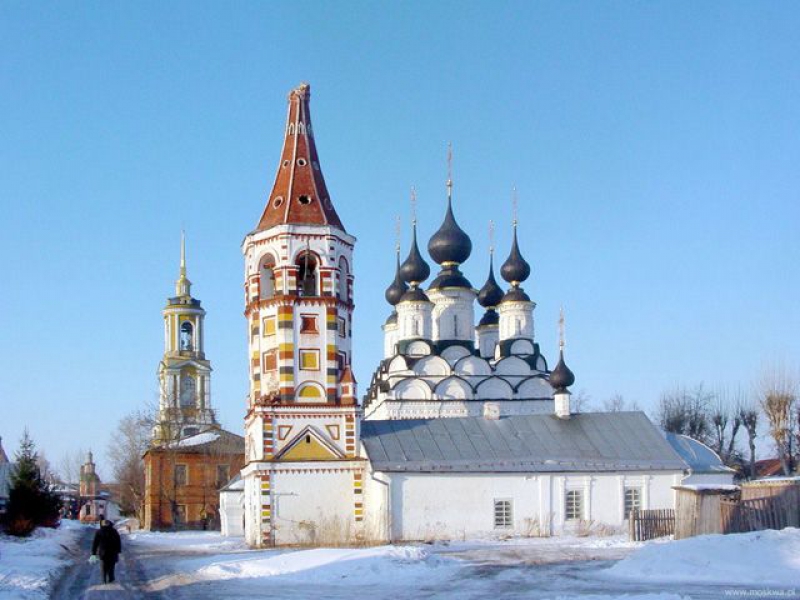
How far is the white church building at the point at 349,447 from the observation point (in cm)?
3184

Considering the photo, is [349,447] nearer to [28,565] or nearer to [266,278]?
[266,278]

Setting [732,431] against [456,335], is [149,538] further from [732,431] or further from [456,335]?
[732,431]

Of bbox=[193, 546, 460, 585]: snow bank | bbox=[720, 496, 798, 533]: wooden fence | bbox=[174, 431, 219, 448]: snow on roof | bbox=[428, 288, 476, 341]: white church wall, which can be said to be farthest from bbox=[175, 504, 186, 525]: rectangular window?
bbox=[720, 496, 798, 533]: wooden fence

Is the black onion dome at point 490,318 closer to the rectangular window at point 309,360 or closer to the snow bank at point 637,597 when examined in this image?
the rectangular window at point 309,360

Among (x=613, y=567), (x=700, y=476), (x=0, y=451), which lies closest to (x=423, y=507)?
(x=700, y=476)

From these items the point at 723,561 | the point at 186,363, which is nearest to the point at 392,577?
the point at 723,561

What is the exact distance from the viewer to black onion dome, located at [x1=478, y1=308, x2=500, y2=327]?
55.4 metres

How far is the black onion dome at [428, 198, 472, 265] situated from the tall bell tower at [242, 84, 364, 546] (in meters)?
18.1

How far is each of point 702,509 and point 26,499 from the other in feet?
72.6

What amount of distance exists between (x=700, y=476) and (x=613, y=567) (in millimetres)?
15059

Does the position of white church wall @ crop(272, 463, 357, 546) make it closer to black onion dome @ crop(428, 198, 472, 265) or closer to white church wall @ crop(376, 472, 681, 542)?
white church wall @ crop(376, 472, 681, 542)

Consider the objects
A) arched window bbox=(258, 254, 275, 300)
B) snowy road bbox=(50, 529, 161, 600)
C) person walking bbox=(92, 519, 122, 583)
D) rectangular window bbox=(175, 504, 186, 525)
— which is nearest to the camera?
snowy road bbox=(50, 529, 161, 600)

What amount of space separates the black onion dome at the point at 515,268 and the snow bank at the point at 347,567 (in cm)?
3112

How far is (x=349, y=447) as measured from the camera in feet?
106
